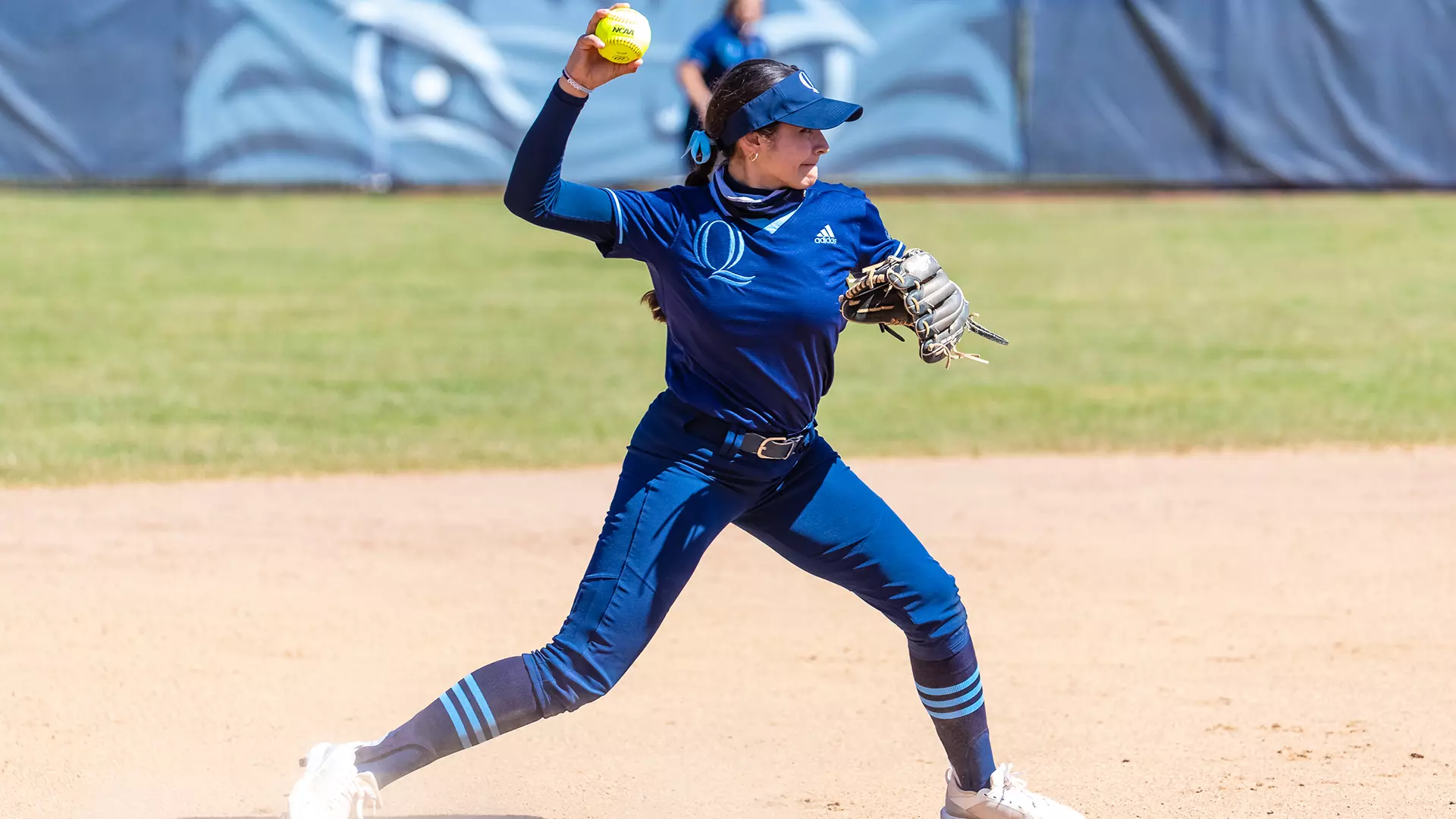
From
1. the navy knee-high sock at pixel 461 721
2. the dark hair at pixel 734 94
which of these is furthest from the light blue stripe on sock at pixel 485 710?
the dark hair at pixel 734 94

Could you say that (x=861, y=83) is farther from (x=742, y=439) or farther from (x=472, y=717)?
(x=472, y=717)

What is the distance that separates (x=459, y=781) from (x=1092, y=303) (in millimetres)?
9434

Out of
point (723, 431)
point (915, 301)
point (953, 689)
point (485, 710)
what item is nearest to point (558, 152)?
point (723, 431)

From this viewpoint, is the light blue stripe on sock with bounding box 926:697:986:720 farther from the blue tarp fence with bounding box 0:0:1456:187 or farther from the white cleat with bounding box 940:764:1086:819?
the blue tarp fence with bounding box 0:0:1456:187

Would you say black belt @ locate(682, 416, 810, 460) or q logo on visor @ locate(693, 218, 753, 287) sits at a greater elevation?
q logo on visor @ locate(693, 218, 753, 287)

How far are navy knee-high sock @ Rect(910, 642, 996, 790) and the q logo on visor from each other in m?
1.02

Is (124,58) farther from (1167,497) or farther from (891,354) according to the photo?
(1167,497)

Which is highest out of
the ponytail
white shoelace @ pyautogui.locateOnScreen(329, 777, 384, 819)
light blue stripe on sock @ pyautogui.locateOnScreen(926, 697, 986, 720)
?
the ponytail

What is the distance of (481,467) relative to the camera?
27.7ft

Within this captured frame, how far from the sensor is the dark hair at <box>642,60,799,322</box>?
375 centimetres

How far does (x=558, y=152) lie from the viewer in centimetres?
359

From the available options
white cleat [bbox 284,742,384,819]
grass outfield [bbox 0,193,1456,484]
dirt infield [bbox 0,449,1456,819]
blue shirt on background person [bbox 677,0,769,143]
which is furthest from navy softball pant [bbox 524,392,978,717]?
blue shirt on background person [bbox 677,0,769,143]

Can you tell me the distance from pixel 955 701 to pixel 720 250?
1.22 meters

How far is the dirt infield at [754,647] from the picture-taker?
449 cm
